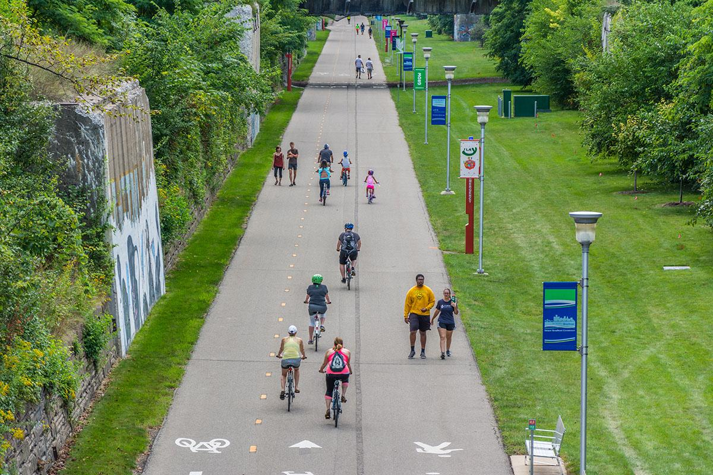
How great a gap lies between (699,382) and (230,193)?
22172 mm

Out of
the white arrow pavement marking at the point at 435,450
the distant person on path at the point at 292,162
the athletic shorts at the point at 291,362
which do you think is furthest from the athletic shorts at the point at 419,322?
the distant person on path at the point at 292,162

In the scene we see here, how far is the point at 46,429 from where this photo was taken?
15.3 meters

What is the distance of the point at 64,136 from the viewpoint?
63.5 ft

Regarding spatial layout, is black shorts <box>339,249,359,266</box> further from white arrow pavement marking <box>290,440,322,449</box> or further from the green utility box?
the green utility box

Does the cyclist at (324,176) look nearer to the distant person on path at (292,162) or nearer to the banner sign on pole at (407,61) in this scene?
the distant person on path at (292,162)

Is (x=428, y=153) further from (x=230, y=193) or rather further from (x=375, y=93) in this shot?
(x=375, y=93)

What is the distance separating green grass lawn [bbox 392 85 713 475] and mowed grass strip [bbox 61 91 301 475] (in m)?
5.50

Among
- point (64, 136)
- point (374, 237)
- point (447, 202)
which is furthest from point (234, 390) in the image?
point (447, 202)

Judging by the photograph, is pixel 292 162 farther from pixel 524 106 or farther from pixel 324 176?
pixel 524 106

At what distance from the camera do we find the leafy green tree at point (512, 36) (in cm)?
7250

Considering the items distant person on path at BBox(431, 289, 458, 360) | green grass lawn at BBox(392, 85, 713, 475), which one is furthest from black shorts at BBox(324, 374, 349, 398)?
distant person on path at BBox(431, 289, 458, 360)

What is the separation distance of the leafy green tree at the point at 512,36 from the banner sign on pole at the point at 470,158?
4266cm

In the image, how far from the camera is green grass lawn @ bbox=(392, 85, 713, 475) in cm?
1759

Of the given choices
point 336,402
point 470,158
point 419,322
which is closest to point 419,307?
point 419,322
